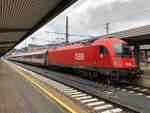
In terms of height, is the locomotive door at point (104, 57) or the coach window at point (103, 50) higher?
the coach window at point (103, 50)

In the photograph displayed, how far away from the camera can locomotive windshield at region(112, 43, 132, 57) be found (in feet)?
35.4

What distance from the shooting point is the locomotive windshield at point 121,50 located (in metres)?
10.8

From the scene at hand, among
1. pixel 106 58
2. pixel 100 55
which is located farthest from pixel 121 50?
pixel 100 55

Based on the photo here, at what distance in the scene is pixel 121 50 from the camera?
10977 mm

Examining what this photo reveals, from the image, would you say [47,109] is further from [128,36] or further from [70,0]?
[128,36]

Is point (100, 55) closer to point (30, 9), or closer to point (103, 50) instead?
point (103, 50)

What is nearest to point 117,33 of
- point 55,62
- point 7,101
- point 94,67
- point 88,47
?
point 88,47

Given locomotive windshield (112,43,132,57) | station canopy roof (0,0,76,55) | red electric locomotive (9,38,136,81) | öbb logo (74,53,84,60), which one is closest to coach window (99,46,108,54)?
red electric locomotive (9,38,136,81)

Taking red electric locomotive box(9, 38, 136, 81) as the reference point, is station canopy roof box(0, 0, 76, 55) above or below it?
above

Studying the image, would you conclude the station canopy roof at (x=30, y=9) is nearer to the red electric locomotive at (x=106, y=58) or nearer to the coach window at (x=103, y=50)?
the coach window at (x=103, y=50)

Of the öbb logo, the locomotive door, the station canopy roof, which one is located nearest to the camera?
the station canopy roof

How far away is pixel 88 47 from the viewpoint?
12.9m

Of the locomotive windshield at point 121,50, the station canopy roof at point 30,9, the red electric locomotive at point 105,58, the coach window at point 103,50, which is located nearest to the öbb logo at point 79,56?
the red electric locomotive at point 105,58

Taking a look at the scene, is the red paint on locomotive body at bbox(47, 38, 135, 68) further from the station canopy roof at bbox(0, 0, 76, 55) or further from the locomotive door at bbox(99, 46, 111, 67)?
the station canopy roof at bbox(0, 0, 76, 55)
